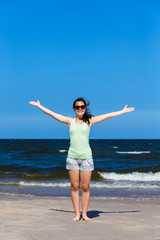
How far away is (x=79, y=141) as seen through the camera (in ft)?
19.2

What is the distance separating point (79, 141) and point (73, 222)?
58.6 inches

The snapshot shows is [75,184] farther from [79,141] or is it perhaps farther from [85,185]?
[79,141]

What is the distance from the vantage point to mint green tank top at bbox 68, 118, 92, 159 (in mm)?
5852

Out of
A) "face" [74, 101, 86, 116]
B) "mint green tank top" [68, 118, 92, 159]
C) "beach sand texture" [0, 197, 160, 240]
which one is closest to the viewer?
"beach sand texture" [0, 197, 160, 240]

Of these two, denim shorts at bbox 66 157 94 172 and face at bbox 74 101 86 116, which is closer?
denim shorts at bbox 66 157 94 172

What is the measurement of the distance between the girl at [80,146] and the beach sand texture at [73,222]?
0.59 metres

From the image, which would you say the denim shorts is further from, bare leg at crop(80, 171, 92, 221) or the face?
the face

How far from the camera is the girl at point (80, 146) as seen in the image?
586cm

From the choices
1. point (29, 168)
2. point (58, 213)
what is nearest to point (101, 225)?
point (58, 213)

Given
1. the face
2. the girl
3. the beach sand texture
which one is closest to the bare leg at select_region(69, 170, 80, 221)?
the girl

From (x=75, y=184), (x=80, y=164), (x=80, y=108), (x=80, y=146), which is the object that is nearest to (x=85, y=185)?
(x=75, y=184)

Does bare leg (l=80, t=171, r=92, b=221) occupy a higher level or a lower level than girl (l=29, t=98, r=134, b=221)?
lower

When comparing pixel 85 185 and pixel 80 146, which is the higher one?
pixel 80 146

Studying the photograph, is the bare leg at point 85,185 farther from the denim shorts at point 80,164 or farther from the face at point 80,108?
the face at point 80,108
